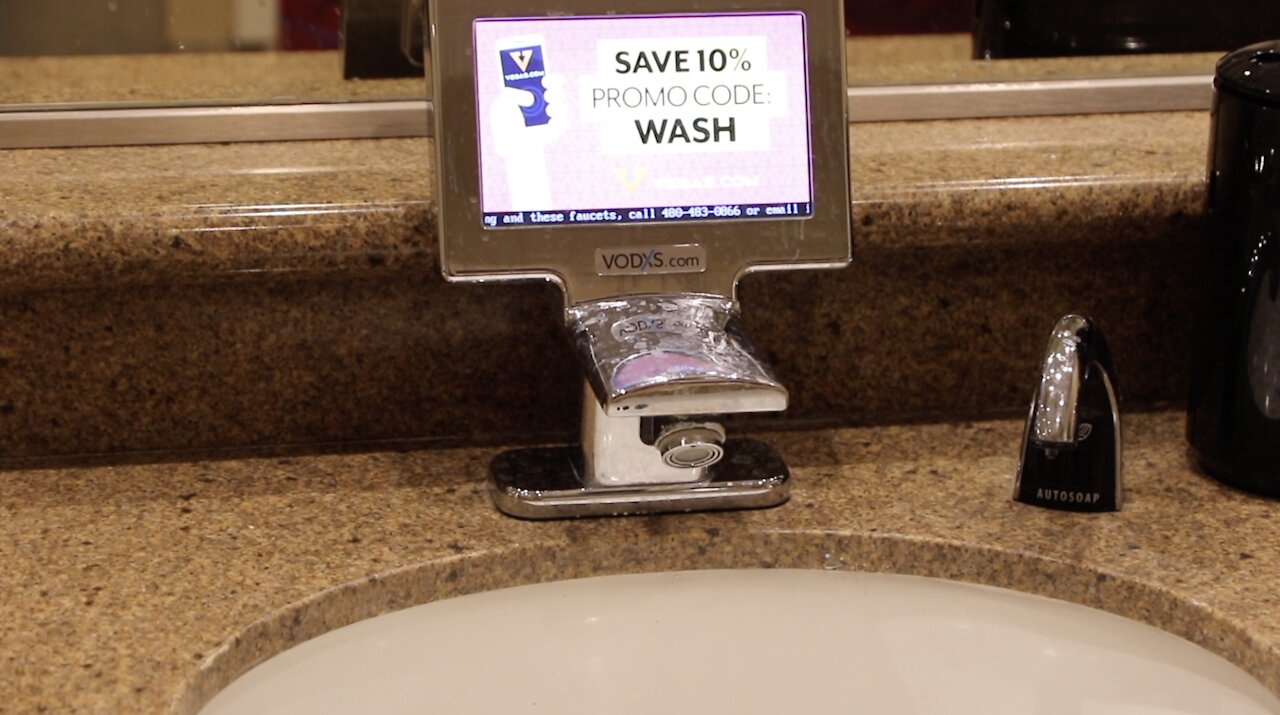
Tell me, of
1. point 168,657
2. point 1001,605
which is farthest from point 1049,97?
point 168,657

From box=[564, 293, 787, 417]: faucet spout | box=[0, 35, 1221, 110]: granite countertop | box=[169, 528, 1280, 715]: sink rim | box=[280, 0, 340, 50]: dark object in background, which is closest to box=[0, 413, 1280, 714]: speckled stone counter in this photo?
box=[169, 528, 1280, 715]: sink rim

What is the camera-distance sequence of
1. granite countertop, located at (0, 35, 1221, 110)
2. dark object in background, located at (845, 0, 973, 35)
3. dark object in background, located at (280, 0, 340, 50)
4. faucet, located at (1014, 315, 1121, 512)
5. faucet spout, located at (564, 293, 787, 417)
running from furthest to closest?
dark object in background, located at (845, 0, 973, 35) < dark object in background, located at (280, 0, 340, 50) < granite countertop, located at (0, 35, 1221, 110) < faucet, located at (1014, 315, 1121, 512) < faucet spout, located at (564, 293, 787, 417)

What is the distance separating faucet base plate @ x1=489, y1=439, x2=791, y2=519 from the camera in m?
0.70

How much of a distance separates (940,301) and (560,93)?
0.27m

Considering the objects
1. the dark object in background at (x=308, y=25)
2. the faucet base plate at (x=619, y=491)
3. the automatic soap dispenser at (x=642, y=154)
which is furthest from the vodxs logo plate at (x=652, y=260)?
the dark object in background at (x=308, y=25)

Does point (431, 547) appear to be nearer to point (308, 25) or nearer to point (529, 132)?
point (529, 132)

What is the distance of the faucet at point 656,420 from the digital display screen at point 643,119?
48 mm

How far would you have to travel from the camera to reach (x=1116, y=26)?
959 millimetres

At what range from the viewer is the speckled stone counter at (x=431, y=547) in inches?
23.8

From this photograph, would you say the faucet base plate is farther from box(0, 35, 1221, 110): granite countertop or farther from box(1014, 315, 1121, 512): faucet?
box(0, 35, 1221, 110): granite countertop

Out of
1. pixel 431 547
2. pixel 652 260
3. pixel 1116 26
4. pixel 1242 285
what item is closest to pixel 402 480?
pixel 431 547

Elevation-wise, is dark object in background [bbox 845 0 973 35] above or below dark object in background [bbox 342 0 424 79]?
below

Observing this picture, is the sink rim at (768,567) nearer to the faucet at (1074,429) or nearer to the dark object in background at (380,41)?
the faucet at (1074,429)

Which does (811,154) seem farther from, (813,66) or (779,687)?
(779,687)
